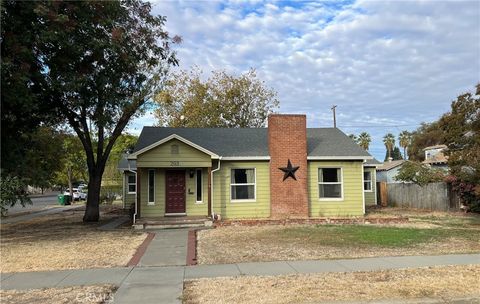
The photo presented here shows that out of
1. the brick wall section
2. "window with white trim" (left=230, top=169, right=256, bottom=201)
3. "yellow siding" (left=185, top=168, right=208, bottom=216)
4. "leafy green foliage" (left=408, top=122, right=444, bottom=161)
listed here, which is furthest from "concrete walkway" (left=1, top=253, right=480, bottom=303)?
"leafy green foliage" (left=408, top=122, right=444, bottom=161)

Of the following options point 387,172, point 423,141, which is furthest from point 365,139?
point 387,172

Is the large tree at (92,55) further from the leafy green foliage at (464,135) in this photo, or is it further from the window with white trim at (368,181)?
the window with white trim at (368,181)

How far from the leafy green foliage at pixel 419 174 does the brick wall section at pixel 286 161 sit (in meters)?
10.5

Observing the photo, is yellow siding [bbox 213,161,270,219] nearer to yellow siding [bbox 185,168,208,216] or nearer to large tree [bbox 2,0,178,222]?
yellow siding [bbox 185,168,208,216]

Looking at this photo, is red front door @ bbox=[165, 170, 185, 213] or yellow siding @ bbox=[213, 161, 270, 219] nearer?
red front door @ bbox=[165, 170, 185, 213]

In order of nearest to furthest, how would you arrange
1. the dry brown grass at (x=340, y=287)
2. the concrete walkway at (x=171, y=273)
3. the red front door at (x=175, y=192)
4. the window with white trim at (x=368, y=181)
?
the dry brown grass at (x=340, y=287) < the concrete walkway at (x=171, y=273) < the red front door at (x=175, y=192) < the window with white trim at (x=368, y=181)

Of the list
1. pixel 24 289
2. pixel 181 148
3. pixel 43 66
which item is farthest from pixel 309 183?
pixel 24 289

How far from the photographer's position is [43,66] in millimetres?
15945

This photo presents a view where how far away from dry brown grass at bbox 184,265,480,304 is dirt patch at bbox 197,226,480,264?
2050mm

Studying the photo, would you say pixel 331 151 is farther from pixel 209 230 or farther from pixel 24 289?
pixel 24 289

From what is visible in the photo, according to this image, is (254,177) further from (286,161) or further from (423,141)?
(423,141)

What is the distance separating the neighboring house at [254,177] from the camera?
20172mm

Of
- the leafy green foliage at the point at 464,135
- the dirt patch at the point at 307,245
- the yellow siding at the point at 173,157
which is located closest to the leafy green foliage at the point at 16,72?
the yellow siding at the point at 173,157

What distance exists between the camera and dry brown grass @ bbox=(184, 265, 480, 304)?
7.61m
